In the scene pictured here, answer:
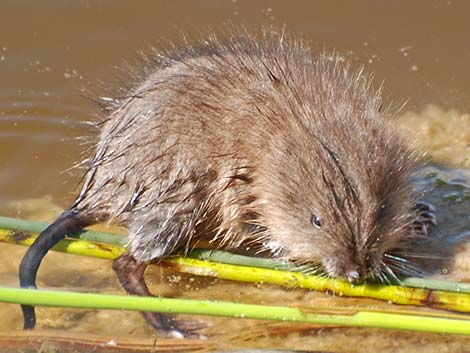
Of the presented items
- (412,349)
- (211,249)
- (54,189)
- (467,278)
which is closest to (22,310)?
(211,249)

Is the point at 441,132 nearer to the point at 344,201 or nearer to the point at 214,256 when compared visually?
the point at 344,201

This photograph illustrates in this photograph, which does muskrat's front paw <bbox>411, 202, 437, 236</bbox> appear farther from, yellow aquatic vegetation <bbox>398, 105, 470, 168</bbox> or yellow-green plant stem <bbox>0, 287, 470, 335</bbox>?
yellow-green plant stem <bbox>0, 287, 470, 335</bbox>

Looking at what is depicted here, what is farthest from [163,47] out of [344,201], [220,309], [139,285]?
[220,309]

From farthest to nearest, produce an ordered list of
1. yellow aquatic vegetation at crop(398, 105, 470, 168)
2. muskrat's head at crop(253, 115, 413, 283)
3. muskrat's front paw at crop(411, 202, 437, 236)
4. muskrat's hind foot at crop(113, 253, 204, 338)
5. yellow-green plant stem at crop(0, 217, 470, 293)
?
yellow aquatic vegetation at crop(398, 105, 470, 168) < muskrat's front paw at crop(411, 202, 437, 236) < muskrat's hind foot at crop(113, 253, 204, 338) < muskrat's head at crop(253, 115, 413, 283) < yellow-green plant stem at crop(0, 217, 470, 293)

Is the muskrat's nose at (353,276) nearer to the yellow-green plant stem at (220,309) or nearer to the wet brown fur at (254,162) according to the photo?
the wet brown fur at (254,162)

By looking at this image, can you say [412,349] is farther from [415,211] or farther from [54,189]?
[54,189]

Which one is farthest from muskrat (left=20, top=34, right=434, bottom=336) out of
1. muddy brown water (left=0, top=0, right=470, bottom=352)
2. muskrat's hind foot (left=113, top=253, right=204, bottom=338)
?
muddy brown water (left=0, top=0, right=470, bottom=352)

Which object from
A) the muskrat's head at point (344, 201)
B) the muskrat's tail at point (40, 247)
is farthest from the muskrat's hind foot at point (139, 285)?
the muskrat's head at point (344, 201)
